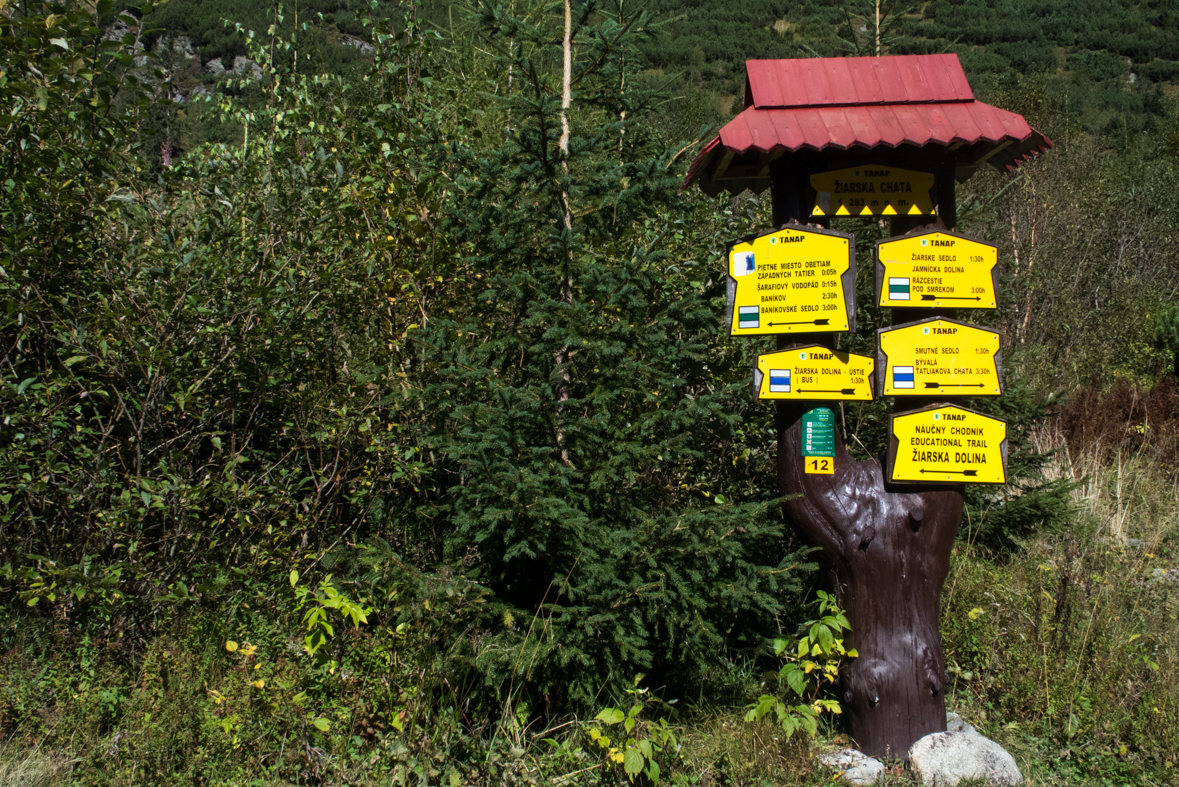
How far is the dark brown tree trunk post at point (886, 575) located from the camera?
317cm

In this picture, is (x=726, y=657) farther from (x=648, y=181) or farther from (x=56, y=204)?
(x=56, y=204)

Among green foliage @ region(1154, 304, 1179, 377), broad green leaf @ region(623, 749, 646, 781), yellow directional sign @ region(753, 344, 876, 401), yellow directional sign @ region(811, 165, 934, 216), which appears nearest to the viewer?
broad green leaf @ region(623, 749, 646, 781)

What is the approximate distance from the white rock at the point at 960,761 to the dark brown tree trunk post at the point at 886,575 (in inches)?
2.9

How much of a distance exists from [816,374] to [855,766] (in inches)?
66.1

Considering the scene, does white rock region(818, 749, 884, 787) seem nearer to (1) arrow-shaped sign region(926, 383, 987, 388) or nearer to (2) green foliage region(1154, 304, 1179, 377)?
(1) arrow-shaped sign region(926, 383, 987, 388)

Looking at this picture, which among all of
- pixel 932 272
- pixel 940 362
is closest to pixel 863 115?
pixel 932 272

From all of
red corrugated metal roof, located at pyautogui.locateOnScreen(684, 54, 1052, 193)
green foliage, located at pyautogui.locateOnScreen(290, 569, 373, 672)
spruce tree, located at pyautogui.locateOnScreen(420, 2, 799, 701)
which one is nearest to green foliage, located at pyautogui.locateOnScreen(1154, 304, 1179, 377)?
red corrugated metal roof, located at pyautogui.locateOnScreen(684, 54, 1052, 193)

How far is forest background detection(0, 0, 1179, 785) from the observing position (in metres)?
3.04

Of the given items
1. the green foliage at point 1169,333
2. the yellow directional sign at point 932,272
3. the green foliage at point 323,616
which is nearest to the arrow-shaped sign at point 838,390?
the yellow directional sign at point 932,272

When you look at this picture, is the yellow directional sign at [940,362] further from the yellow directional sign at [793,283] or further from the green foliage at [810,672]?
the green foliage at [810,672]

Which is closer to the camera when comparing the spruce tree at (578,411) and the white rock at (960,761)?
the white rock at (960,761)

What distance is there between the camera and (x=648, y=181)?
3324mm

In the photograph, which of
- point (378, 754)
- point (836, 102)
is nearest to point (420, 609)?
point (378, 754)

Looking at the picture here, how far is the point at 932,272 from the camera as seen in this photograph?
3.23 m
